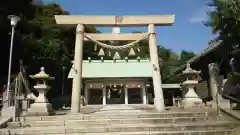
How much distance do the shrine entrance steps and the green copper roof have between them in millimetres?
12212

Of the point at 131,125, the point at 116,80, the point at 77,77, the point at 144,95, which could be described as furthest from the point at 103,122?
the point at 144,95

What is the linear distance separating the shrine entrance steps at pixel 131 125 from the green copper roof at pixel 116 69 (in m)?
12.2

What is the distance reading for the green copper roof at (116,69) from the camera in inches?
914

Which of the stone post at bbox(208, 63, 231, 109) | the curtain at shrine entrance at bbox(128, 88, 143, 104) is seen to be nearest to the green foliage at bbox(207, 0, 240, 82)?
the stone post at bbox(208, 63, 231, 109)

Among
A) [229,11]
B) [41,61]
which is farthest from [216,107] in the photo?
[41,61]

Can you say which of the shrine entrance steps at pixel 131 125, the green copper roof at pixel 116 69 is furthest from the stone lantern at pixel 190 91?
the green copper roof at pixel 116 69

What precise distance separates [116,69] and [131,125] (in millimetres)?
14686

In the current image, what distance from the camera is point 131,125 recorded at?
372 inches

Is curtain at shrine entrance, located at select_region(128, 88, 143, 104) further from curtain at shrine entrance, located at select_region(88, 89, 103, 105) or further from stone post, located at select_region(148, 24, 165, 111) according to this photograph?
stone post, located at select_region(148, 24, 165, 111)

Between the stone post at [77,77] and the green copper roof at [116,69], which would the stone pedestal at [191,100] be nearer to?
the stone post at [77,77]

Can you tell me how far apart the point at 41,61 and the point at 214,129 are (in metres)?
21.2

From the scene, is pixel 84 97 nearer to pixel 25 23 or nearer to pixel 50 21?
pixel 25 23

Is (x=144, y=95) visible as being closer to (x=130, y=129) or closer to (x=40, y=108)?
(x=40, y=108)

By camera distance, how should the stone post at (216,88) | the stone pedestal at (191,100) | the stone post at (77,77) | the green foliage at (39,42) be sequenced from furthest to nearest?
the green foliage at (39,42) < the stone pedestal at (191,100) < the stone post at (77,77) < the stone post at (216,88)
